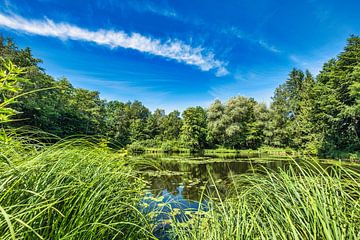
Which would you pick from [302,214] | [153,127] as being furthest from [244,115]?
[302,214]

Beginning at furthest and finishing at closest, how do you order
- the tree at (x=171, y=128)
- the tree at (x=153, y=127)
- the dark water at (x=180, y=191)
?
the tree at (x=153, y=127) → the tree at (x=171, y=128) → the dark water at (x=180, y=191)

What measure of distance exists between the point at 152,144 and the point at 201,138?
8527 millimetres

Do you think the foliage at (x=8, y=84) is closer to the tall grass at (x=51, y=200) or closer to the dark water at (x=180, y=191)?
the tall grass at (x=51, y=200)

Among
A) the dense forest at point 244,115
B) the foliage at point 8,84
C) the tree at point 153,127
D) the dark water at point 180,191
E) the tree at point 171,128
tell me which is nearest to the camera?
the foliage at point 8,84

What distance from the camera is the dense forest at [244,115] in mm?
14211

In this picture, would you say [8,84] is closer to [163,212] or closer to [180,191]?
[163,212]

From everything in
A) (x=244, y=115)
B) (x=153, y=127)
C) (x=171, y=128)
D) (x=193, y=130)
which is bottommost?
(x=193, y=130)

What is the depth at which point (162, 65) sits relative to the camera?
22.6 metres

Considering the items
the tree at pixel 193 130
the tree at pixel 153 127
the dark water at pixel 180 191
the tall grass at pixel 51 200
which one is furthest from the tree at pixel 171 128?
the tall grass at pixel 51 200

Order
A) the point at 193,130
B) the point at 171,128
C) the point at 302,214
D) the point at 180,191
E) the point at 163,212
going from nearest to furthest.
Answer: the point at 302,214 → the point at 163,212 → the point at 180,191 → the point at 193,130 → the point at 171,128

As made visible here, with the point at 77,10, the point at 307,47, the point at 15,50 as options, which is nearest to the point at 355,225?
the point at 77,10

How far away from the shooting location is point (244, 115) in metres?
26.1

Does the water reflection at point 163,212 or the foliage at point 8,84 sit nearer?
the foliage at point 8,84

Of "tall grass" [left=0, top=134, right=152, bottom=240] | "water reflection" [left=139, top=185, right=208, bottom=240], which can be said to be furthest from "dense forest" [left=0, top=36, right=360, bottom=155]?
"tall grass" [left=0, top=134, right=152, bottom=240]
